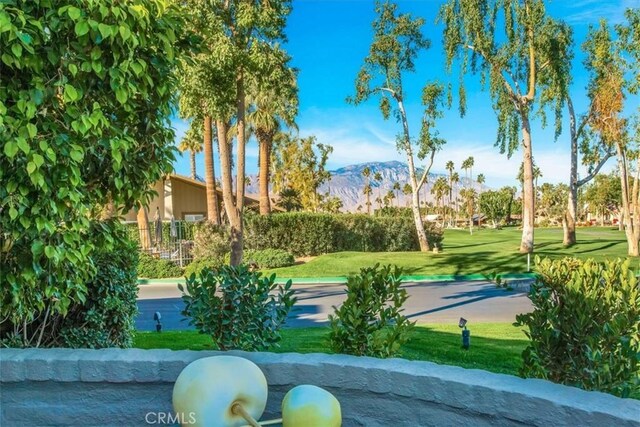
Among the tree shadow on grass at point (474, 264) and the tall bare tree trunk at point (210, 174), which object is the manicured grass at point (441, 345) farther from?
the tall bare tree trunk at point (210, 174)

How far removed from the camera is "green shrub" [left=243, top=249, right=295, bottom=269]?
1862 centimetres

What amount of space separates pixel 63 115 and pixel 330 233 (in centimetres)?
1962

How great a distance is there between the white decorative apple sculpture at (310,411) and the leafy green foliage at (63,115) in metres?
1.39

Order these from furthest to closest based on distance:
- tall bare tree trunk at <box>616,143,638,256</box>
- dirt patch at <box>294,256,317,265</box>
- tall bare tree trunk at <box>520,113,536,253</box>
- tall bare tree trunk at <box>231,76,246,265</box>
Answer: tall bare tree trunk at <box>616,143,638,256</box>
tall bare tree trunk at <box>520,113,536,253</box>
dirt patch at <box>294,256,317,265</box>
tall bare tree trunk at <box>231,76,246,265</box>

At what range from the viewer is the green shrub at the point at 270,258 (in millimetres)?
18625

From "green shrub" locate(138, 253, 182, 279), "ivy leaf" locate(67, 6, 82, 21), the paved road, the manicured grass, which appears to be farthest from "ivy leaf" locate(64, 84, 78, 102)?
"green shrub" locate(138, 253, 182, 279)

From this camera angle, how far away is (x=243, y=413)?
1722mm

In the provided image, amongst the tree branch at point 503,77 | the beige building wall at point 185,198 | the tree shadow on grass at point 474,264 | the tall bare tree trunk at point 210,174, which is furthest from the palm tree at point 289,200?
the tree branch at point 503,77

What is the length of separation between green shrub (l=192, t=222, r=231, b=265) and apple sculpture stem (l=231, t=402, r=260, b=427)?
16880 mm

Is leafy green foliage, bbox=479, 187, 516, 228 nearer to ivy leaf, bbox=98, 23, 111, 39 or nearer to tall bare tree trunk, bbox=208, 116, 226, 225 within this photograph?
tall bare tree trunk, bbox=208, 116, 226, 225

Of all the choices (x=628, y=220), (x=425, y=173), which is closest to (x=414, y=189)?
(x=425, y=173)

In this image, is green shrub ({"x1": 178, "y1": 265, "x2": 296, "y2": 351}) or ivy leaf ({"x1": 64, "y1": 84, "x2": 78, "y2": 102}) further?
green shrub ({"x1": 178, "y1": 265, "x2": 296, "y2": 351})

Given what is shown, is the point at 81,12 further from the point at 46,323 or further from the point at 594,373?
the point at 594,373

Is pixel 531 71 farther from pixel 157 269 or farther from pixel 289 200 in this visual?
pixel 289 200
